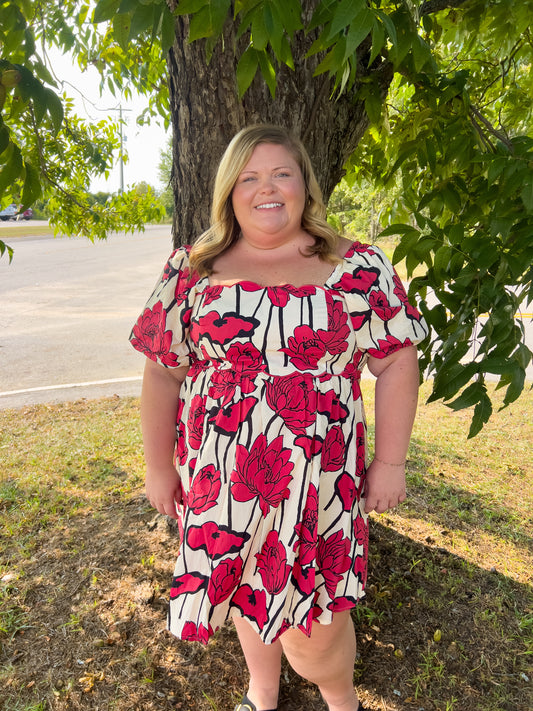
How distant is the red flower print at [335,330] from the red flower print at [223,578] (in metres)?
0.69

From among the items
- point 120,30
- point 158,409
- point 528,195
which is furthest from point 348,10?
point 158,409

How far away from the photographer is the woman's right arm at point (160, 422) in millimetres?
1847

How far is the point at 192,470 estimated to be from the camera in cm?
175

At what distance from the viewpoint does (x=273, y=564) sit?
167cm

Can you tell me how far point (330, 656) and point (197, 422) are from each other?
936 mm

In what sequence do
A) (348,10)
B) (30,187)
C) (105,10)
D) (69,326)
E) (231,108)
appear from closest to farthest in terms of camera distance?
(348,10), (105,10), (30,187), (231,108), (69,326)

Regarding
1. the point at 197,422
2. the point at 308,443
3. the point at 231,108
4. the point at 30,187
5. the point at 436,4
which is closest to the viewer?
the point at 30,187

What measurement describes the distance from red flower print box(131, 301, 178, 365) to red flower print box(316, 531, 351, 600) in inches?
29.0

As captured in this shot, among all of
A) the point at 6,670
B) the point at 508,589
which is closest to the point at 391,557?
the point at 508,589

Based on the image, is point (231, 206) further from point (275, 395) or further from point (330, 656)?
point (330, 656)

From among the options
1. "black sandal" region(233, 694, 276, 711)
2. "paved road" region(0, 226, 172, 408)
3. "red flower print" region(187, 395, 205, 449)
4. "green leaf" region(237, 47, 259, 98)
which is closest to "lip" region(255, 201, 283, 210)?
"green leaf" region(237, 47, 259, 98)

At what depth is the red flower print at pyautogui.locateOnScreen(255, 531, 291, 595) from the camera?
1649 millimetres

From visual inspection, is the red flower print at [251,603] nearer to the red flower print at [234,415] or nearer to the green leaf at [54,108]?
the red flower print at [234,415]

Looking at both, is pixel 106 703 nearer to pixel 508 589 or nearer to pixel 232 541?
pixel 232 541
